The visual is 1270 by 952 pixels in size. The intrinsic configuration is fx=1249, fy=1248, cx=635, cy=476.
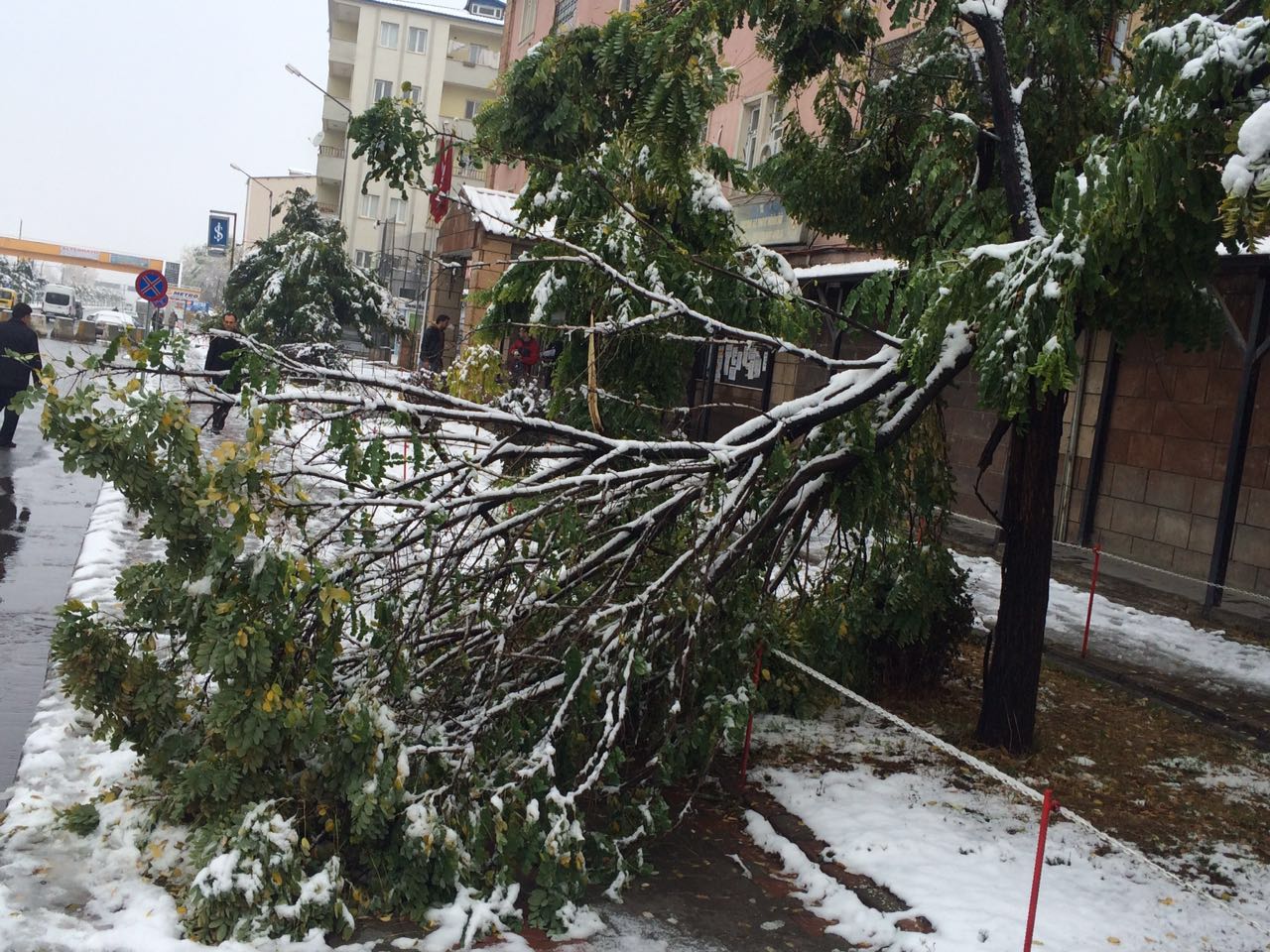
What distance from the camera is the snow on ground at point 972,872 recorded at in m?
4.95

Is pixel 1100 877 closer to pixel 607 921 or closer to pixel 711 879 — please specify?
pixel 711 879

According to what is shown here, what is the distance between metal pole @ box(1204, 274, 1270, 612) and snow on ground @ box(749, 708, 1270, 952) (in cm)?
580

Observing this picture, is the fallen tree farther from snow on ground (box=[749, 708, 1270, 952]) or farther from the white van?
the white van

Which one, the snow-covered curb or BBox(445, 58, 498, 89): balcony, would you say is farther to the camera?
BBox(445, 58, 498, 89): balcony

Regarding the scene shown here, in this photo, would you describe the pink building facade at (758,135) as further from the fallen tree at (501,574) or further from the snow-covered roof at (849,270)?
the fallen tree at (501,574)

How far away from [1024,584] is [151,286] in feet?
90.8

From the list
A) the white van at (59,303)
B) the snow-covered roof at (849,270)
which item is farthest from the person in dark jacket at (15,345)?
the white van at (59,303)

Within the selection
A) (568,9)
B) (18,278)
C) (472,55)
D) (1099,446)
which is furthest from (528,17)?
(18,278)

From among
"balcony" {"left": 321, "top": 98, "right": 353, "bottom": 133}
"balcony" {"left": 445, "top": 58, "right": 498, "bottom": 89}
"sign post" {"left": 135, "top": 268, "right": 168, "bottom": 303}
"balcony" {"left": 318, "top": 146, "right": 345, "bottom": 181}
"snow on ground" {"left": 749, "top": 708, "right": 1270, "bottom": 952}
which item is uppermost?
"balcony" {"left": 445, "top": 58, "right": 498, "bottom": 89}

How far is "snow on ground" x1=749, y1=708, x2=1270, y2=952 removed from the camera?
495 cm

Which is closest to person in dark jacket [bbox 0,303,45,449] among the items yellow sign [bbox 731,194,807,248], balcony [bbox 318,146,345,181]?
yellow sign [bbox 731,194,807,248]

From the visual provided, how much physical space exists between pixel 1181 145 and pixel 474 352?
171 inches

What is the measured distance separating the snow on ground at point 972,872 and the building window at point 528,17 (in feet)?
109

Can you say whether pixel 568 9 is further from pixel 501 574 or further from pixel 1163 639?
pixel 501 574
